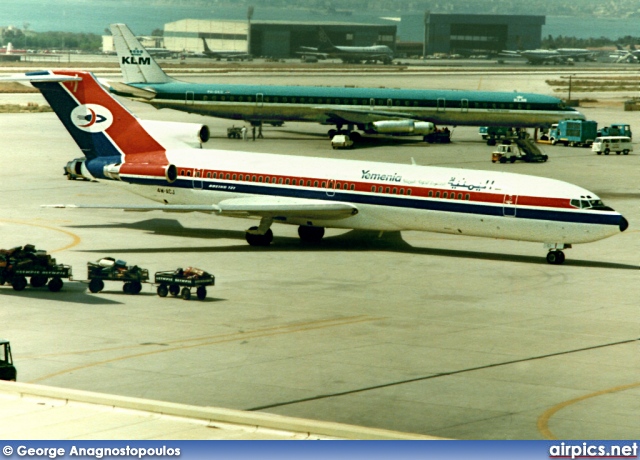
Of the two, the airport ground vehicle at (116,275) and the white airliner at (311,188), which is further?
the white airliner at (311,188)

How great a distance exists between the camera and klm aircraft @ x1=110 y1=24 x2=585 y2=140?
87188 millimetres

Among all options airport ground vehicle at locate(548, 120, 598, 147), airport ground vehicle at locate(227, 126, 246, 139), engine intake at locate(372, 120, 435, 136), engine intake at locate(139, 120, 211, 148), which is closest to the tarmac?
engine intake at locate(139, 120, 211, 148)

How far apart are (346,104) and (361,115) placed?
8.86ft

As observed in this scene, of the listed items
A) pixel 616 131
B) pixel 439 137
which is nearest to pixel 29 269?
pixel 439 137

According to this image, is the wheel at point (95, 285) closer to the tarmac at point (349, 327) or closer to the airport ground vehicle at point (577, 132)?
the tarmac at point (349, 327)

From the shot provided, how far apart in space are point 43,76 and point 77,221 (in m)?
7.08

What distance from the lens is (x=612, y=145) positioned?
271ft

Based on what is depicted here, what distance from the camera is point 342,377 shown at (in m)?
26.6

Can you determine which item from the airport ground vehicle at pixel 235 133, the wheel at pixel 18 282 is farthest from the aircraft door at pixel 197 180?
the airport ground vehicle at pixel 235 133

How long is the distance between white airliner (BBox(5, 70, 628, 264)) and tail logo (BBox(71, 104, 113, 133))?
0.05 meters

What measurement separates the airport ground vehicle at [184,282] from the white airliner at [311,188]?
31.4ft

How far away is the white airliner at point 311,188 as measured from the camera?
41.7 meters

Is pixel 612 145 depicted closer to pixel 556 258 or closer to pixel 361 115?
pixel 361 115

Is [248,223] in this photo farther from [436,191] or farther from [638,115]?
[638,115]
